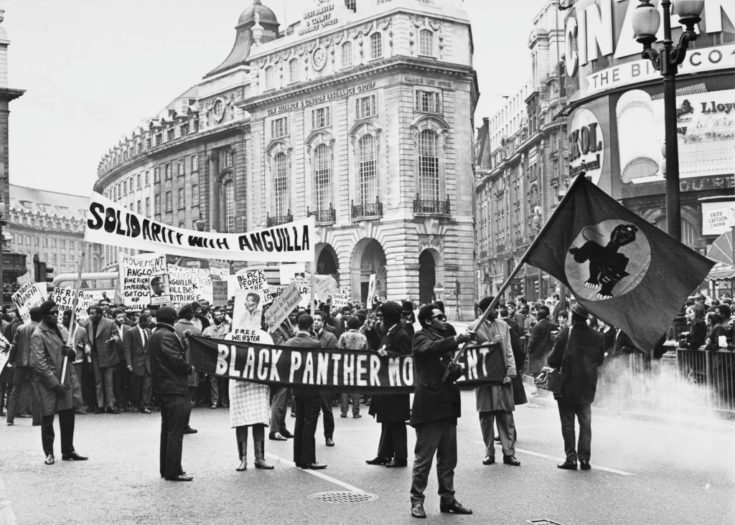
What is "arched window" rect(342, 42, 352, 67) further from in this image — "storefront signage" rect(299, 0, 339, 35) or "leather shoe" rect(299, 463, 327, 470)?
"leather shoe" rect(299, 463, 327, 470)

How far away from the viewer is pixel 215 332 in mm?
18781

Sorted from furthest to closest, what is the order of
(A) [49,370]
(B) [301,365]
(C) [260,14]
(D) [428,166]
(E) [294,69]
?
1. (C) [260,14]
2. (E) [294,69]
3. (D) [428,166]
4. (A) [49,370]
5. (B) [301,365]

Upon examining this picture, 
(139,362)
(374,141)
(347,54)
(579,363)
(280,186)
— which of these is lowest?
(139,362)

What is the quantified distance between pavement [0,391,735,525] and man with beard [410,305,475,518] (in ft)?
1.09

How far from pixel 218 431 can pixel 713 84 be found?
40874 millimetres

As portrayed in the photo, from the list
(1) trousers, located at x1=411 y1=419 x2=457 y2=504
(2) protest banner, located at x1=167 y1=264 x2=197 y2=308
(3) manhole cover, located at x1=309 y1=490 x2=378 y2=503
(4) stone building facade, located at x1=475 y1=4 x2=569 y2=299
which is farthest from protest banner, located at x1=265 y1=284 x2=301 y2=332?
(4) stone building facade, located at x1=475 y1=4 x2=569 y2=299

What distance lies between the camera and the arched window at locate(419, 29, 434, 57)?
66000 mm

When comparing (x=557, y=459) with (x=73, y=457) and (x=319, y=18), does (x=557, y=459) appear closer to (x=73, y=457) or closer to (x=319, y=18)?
(x=73, y=457)

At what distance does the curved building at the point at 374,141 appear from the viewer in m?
65.2

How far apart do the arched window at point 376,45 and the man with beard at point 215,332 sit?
Answer: 47.4 metres

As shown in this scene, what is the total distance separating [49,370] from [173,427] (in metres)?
2.08

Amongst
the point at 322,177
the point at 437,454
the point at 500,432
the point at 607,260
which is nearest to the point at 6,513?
the point at 437,454

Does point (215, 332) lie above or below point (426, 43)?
below

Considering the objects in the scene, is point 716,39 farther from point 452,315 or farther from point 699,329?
point 699,329
